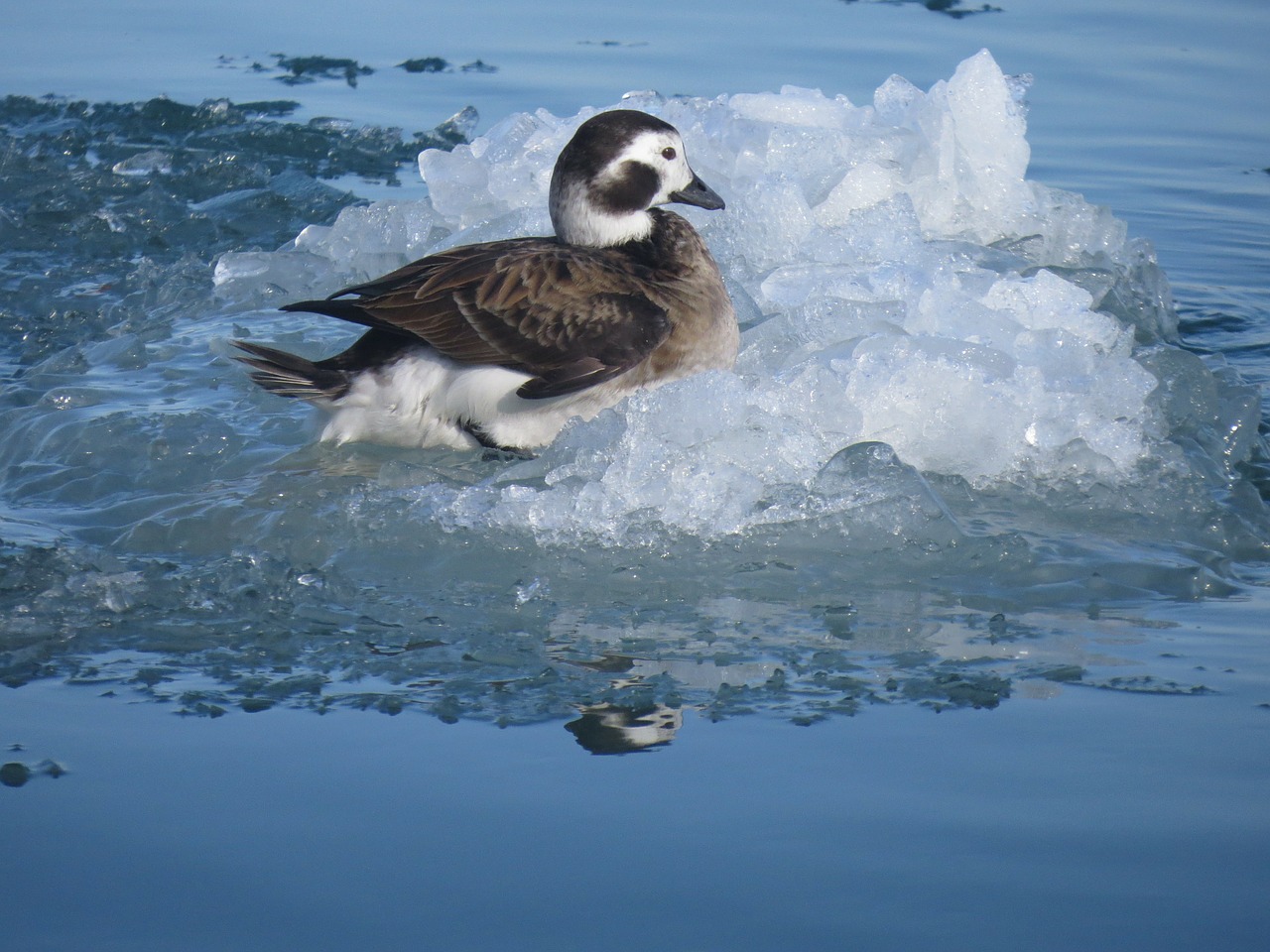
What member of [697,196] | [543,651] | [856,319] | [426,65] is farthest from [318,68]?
[543,651]

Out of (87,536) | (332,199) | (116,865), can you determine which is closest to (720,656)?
(116,865)

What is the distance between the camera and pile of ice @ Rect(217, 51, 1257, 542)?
4.47 metres

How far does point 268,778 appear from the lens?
304cm

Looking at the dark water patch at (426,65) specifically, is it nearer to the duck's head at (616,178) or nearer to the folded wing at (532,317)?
the duck's head at (616,178)

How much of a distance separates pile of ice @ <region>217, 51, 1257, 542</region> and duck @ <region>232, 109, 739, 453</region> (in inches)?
12.2

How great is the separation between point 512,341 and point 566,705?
2.02 metres

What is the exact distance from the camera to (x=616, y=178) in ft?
18.2

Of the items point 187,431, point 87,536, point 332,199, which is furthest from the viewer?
point 332,199

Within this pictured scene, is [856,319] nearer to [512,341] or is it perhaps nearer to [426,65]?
[512,341]

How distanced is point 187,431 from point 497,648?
1.92m

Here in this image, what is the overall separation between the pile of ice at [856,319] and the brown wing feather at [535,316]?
326 millimetres

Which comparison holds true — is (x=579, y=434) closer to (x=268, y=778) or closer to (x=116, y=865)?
(x=268, y=778)

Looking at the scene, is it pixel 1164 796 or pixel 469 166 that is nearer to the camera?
pixel 1164 796

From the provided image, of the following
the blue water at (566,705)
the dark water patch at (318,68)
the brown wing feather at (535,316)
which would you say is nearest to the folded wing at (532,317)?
the brown wing feather at (535,316)
